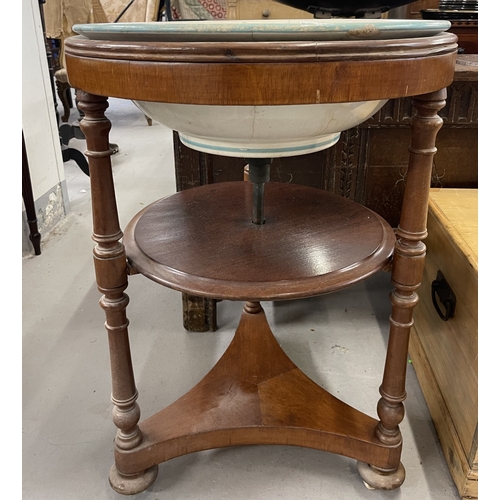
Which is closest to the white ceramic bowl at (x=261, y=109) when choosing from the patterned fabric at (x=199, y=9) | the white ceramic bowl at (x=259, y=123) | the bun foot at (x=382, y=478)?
the white ceramic bowl at (x=259, y=123)

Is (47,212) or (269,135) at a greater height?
(269,135)

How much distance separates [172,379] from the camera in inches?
44.9

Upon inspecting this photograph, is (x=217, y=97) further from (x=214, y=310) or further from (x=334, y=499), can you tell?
(x=214, y=310)

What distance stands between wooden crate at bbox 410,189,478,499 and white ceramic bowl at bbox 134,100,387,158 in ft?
1.31

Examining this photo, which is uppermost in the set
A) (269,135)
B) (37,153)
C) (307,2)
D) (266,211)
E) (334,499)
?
(307,2)

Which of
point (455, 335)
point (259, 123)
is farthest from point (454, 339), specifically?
point (259, 123)

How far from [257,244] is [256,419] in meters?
0.34

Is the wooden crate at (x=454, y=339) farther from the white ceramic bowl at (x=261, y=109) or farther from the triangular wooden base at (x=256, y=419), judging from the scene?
the white ceramic bowl at (x=261, y=109)

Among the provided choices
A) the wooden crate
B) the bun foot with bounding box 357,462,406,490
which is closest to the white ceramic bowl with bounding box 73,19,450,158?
the wooden crate

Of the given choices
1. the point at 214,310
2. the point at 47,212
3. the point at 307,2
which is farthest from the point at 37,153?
the point at 307,2

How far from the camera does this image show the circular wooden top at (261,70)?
19.8 inches

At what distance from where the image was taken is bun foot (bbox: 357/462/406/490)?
0.86 metres

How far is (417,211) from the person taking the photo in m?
0.69

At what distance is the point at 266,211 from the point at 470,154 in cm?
60
